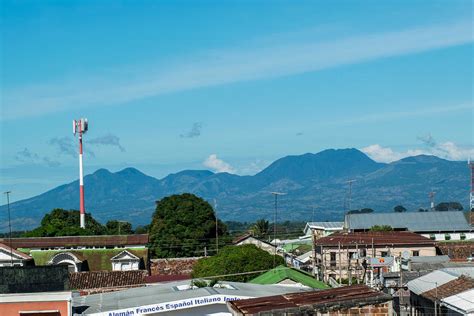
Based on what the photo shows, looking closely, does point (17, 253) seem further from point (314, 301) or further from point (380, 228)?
point (314, 301)

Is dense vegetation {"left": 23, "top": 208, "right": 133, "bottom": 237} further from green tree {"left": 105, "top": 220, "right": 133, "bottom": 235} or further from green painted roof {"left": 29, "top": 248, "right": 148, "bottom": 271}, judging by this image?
green painted roof {"left": 29, "top": 248, "right": 148, "bottom": 271}

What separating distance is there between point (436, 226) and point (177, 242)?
21954 millimetres

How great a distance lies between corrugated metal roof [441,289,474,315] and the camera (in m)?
19.8

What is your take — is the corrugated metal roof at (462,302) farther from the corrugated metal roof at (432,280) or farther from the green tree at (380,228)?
the green tree at (380,228)

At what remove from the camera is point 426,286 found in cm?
2552

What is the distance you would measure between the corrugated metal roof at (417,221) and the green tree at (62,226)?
21.1 meters

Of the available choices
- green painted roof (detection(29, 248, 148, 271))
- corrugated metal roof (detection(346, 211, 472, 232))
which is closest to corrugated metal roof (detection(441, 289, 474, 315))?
green painted roof (detection(29, 248, 148, 271))

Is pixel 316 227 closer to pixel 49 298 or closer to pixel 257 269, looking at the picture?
pixel 257 269

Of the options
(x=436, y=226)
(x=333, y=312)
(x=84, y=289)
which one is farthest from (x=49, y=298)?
(x=436, y=226)

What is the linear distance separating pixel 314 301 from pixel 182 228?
51988 millimetres

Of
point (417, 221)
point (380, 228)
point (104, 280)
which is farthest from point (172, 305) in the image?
point (417, 221)

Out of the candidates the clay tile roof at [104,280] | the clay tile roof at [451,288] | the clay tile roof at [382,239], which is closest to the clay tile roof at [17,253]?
the clay tile roof at [104,280]

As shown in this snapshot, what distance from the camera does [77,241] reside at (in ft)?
213

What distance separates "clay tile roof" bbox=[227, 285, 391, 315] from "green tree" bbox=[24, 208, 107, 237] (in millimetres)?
52732
